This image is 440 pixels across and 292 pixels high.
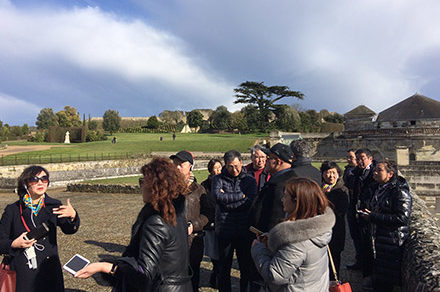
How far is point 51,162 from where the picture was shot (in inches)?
901

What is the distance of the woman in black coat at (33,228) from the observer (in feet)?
9.70

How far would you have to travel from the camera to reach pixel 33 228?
3061mm

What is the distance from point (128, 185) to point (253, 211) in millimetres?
13405

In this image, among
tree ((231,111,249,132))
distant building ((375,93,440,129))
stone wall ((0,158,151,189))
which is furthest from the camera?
tree ((231,111,249,132))

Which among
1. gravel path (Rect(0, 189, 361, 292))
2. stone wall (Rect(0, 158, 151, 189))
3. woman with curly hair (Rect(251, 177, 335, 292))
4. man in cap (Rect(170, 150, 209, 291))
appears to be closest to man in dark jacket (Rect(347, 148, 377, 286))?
gravel path (Rect(0, 189, 361, 292))

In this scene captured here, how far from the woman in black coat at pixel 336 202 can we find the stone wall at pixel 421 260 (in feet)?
2.61

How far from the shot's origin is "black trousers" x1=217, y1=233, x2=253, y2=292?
388 centimetres

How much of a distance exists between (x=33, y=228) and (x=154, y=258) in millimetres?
1668

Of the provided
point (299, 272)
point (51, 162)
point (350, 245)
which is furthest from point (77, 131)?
point (299, 272)

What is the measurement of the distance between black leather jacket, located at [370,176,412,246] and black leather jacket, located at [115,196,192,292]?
268 cm

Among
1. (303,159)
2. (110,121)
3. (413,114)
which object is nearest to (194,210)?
(303,159)

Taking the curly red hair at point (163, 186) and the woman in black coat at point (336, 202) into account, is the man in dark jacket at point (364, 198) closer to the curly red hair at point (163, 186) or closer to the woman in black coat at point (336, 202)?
the woman in black coat at point (336, 202)

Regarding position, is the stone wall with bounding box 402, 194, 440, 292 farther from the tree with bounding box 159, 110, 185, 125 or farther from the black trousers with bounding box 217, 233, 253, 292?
the tree with bounding box 159, 110, 185, 125

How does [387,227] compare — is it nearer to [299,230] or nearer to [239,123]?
[299,230]
